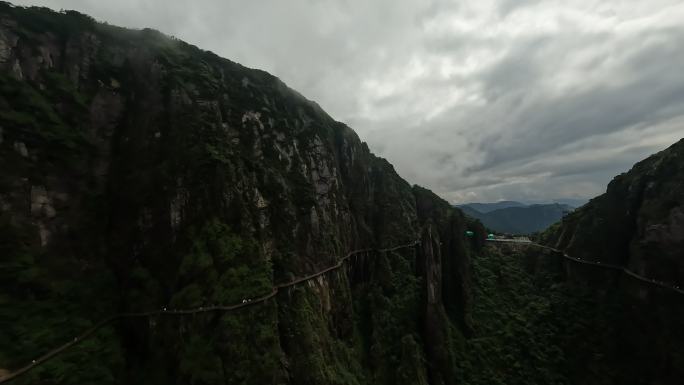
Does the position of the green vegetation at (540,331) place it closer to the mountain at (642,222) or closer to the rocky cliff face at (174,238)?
the rocky cliff face at (174,238)

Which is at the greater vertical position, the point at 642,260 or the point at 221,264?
the point at 221,264

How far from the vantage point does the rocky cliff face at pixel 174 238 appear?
177 ft

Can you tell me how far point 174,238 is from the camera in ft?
216

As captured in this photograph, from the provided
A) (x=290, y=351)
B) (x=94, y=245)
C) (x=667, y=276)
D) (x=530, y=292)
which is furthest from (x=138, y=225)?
(x=667, y=276)

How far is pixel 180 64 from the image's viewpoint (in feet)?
282

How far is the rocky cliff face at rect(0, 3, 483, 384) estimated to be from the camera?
177 feet

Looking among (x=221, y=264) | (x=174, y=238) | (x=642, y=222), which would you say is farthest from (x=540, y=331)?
(x=174, y=238)

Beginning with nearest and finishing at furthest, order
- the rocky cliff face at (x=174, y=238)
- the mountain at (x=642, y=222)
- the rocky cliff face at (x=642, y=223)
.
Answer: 1. the rocky cliff face at (x=174, y=238)
2. the rocky cliff face at (x=642, y=223)
3. the mountain at (x=642, y=222)

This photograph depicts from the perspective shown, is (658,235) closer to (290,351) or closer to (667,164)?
(667,164)

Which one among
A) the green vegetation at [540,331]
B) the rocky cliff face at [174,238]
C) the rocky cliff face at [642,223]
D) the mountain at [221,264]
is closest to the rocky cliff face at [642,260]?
the rocky cliff face at [642,223]

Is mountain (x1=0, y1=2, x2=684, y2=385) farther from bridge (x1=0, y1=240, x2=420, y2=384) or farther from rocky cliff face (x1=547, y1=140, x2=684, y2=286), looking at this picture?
rocky cliff face (x1=547, y1=140, x2=684, y2=286)

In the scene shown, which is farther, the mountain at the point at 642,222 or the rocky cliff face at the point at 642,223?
the mountain at the point at 642,222

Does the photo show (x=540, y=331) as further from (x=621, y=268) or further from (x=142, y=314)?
(x=142, y=314)

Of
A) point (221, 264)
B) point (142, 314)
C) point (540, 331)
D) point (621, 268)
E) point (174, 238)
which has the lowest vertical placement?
point (540, 331)
